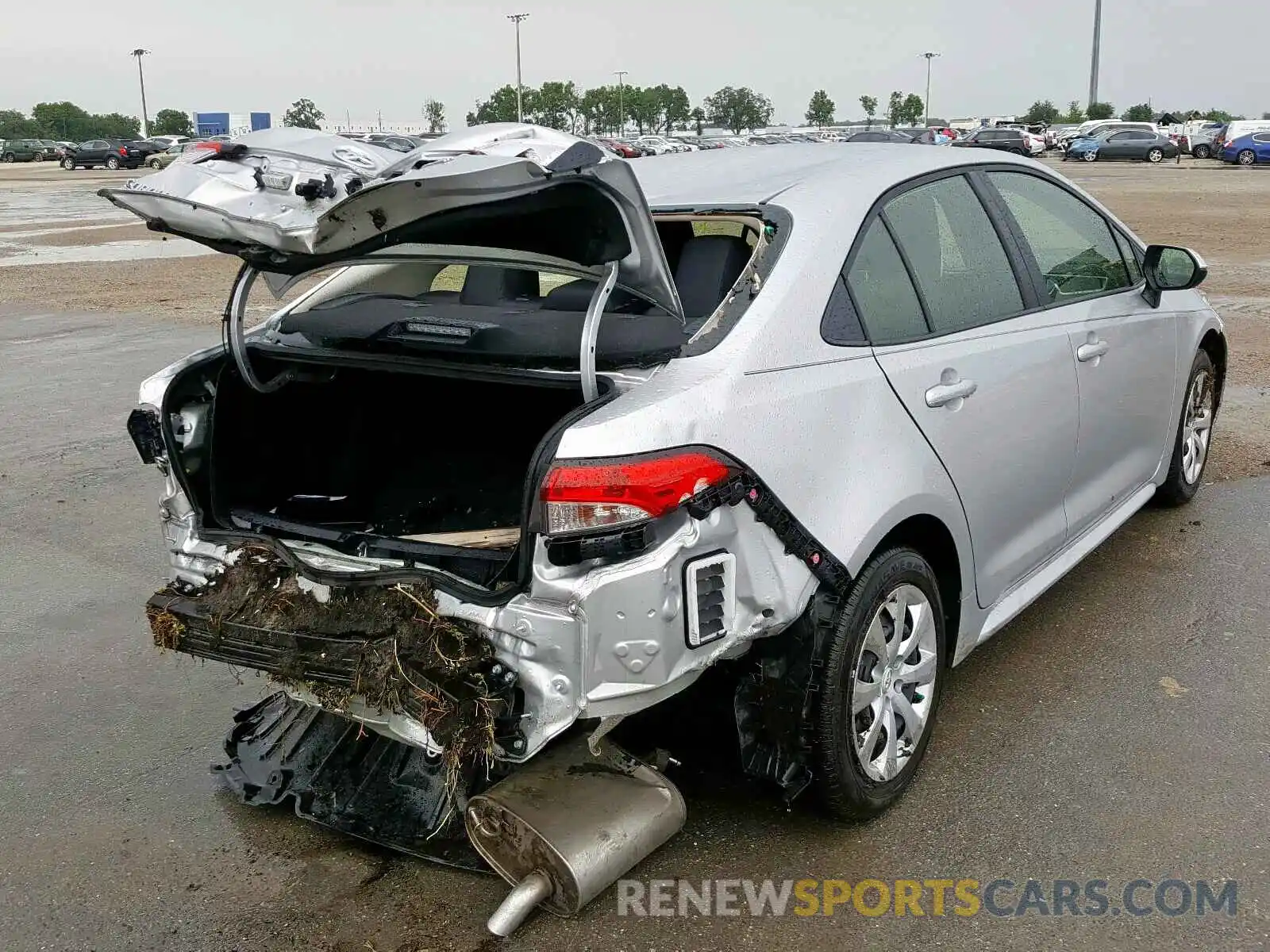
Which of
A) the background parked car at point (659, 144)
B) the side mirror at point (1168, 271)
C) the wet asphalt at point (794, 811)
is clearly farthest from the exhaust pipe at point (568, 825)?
the background parked car at point (659, 144)

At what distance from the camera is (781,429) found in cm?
279

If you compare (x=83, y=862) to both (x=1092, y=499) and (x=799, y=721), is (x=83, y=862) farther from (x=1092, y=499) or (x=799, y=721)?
(x=1092, y=499)

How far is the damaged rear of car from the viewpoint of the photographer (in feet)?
8.45

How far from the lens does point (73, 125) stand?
106m

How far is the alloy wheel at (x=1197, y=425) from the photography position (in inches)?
210

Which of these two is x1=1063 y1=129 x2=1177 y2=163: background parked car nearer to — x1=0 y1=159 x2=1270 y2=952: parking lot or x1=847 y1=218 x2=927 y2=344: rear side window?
x1=0 y1=159 x2=1270 y2=952: parking lot

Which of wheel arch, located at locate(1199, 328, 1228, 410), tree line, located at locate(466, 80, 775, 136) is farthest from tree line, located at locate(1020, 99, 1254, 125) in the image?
wheel arch, located at locate(1199, 328, 1228, 410)

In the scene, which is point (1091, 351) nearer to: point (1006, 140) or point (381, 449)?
point (381, 449)

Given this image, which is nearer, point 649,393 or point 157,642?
point 649,393

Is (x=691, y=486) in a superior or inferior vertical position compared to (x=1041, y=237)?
inferior

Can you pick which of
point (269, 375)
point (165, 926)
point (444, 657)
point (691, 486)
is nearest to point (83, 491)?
point (269, 375)

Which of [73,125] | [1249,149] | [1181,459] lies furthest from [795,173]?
[73,125]

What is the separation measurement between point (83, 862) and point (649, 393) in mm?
1959

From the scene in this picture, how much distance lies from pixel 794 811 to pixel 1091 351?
192cm
